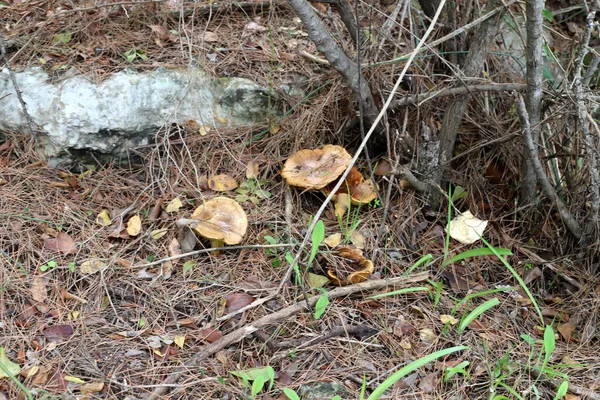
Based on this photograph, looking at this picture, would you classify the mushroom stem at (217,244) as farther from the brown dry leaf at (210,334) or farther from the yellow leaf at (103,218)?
the yellow leaf at (103,218)

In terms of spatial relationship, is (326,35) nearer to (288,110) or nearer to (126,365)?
(288,110)

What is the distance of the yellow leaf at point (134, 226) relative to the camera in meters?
3.18

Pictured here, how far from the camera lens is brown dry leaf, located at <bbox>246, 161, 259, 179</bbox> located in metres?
3.48

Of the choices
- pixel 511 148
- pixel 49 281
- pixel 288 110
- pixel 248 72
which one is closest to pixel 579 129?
pixel 511 148

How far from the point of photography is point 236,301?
9.52 ft

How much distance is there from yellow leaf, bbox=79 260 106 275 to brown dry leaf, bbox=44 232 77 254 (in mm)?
126

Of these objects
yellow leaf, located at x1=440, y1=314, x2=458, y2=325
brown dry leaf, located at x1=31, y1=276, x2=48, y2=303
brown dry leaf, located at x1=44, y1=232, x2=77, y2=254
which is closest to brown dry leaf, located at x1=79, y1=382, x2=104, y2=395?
brown dry leaf, located at x1=31, y1=276, x2=48, y2=303

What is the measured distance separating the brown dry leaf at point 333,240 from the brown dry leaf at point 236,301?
504 millimetres

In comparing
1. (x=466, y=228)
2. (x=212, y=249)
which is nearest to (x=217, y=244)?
(x=212, y=249)

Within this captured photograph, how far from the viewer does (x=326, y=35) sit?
3.03 m

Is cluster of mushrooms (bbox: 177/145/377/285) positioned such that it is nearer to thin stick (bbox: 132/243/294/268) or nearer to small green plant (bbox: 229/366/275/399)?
thin stick (bbox: 132/243/294/268)

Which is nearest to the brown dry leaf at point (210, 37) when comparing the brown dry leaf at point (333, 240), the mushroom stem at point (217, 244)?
the mushroom stem at point (217, 244)

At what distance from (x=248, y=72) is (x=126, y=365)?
6.51 ft

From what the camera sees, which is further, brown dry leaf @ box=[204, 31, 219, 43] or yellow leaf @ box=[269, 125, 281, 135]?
brown dry leaf @ box=[204, 31, 219, 43]
